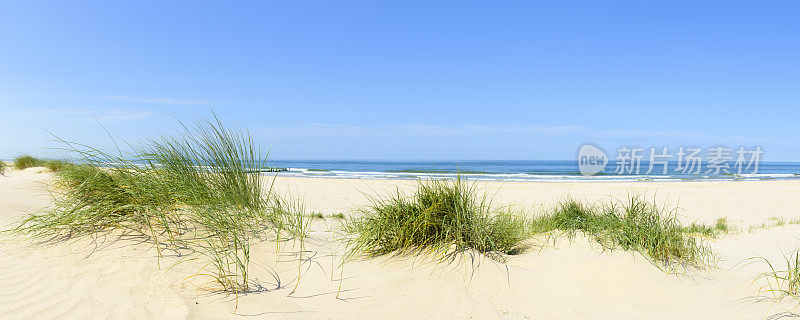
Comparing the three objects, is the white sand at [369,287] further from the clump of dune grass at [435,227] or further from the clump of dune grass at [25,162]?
the clump of dune grass at [25,162]

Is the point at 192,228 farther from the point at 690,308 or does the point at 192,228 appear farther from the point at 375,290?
the point at 690,308

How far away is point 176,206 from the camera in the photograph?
13.9ft

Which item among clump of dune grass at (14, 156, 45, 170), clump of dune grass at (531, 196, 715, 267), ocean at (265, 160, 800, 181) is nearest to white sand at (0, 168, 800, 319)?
clump of dune grass at (531, 196, 715, 267)

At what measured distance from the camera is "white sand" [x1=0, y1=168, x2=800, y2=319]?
293 centimetres

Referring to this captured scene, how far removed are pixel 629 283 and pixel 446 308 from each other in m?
1.73

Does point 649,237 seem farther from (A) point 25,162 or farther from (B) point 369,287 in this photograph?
(A) point 25,162

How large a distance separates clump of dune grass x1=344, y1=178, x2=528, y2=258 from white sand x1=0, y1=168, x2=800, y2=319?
0.20m

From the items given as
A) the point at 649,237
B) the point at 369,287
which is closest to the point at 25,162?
the point at 369,287

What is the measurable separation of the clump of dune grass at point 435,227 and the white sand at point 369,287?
205 millimetres

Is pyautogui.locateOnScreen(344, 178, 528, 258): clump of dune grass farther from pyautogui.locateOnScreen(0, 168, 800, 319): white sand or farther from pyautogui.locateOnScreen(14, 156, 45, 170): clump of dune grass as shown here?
pyautogui.locateOnScreen(14, 156, 45, 170): clump of dune grass

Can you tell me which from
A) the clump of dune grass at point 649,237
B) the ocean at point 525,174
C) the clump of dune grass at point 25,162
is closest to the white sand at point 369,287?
the clump of dune grass at point 649,237

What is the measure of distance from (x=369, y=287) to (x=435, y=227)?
0.97m

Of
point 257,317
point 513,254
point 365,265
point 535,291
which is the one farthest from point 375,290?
point 513,254

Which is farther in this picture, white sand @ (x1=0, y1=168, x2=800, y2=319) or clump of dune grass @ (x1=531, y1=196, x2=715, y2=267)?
clump of dune grass @ (x1=531, y1=196, x2=715, y2=267)
